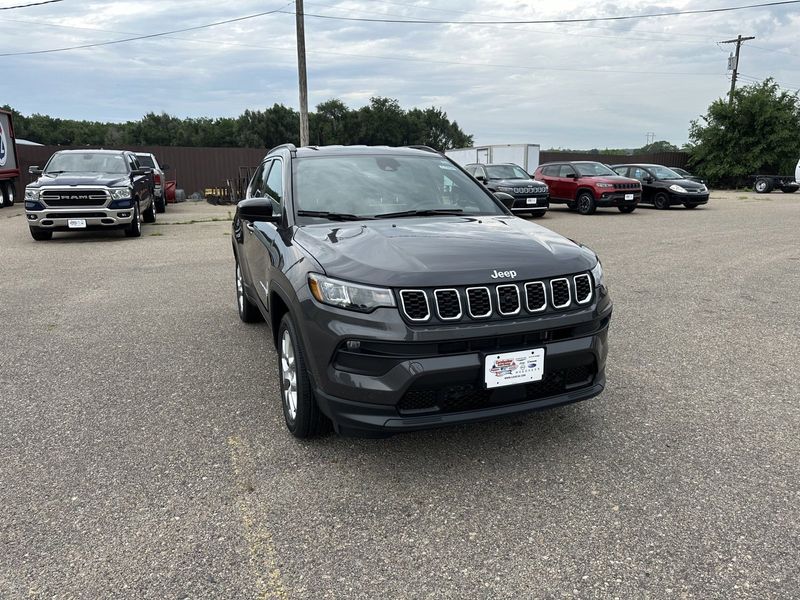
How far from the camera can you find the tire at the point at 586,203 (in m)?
17.9

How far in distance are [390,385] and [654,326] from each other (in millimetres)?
3886

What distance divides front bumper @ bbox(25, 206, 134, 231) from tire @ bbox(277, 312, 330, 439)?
9.66 meters

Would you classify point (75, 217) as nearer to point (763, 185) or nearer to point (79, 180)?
point (79, 180)

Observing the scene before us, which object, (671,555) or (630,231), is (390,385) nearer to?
(671,555)

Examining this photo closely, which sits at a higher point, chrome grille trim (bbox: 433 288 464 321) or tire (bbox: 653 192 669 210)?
chrome grille trim (bbox: 433 288 464 321)

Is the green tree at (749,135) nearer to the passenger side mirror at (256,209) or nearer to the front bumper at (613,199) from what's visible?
the front bumper at (613,199)

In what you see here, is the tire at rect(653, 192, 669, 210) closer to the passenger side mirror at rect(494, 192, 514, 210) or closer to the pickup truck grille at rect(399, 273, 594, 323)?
the passenger side mirror at rect(494, 192, 514, 210)

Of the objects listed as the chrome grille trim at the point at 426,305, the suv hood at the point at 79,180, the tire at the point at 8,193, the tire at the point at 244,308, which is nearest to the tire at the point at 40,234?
the suv hood at the point at 79,180

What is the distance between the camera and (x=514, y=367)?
111 inches

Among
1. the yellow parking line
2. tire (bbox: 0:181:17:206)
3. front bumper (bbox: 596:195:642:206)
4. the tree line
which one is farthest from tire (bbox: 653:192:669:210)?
the tree line

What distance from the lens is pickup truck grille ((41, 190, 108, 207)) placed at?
37.2 feet

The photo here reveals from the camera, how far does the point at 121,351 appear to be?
5.07 metres

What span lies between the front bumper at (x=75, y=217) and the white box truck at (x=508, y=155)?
1709 cm

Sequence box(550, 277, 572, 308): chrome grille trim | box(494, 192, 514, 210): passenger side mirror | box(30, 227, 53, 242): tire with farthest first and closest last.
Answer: box(30, 227, 53, 242): tire < box(494, 192, 514, 210): passenger side mirror < box(550, 277, 572, 308): chrome grille trim
